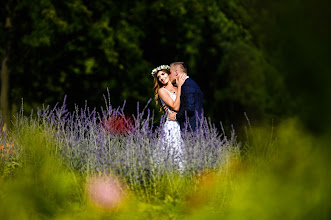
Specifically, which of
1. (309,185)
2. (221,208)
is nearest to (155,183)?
(221,208)

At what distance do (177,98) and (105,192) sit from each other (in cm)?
225

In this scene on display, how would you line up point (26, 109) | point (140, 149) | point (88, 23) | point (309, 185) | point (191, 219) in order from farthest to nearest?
point (26, 109) → point (88, 23) → point (140, 149) → point (191, 219) → point (309, 185)

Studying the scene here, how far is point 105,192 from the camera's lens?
182 inches

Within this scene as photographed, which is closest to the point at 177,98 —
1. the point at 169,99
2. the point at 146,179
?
the point at 169,99

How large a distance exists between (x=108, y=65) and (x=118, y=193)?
8.95 m

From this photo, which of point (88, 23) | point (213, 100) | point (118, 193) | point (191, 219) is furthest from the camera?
point (213, 100)

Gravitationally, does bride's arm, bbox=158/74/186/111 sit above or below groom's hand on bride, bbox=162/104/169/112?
above

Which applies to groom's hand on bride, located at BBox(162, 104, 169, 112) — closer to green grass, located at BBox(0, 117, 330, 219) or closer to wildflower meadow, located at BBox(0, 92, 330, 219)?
wildflower meadow, located at BBox(0, 92, 330, 219)

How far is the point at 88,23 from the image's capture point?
12.6 metres

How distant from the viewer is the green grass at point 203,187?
2.85 m

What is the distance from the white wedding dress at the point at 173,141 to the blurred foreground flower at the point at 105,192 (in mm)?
683

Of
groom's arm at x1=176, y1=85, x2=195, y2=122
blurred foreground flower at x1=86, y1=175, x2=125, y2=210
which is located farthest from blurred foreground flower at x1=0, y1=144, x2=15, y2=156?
groom's arm at x1=176, y1=85, x2=195, y2=122

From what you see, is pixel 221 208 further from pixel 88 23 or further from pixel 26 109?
pixel 26 109

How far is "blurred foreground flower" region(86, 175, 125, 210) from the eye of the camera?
14.7ft
